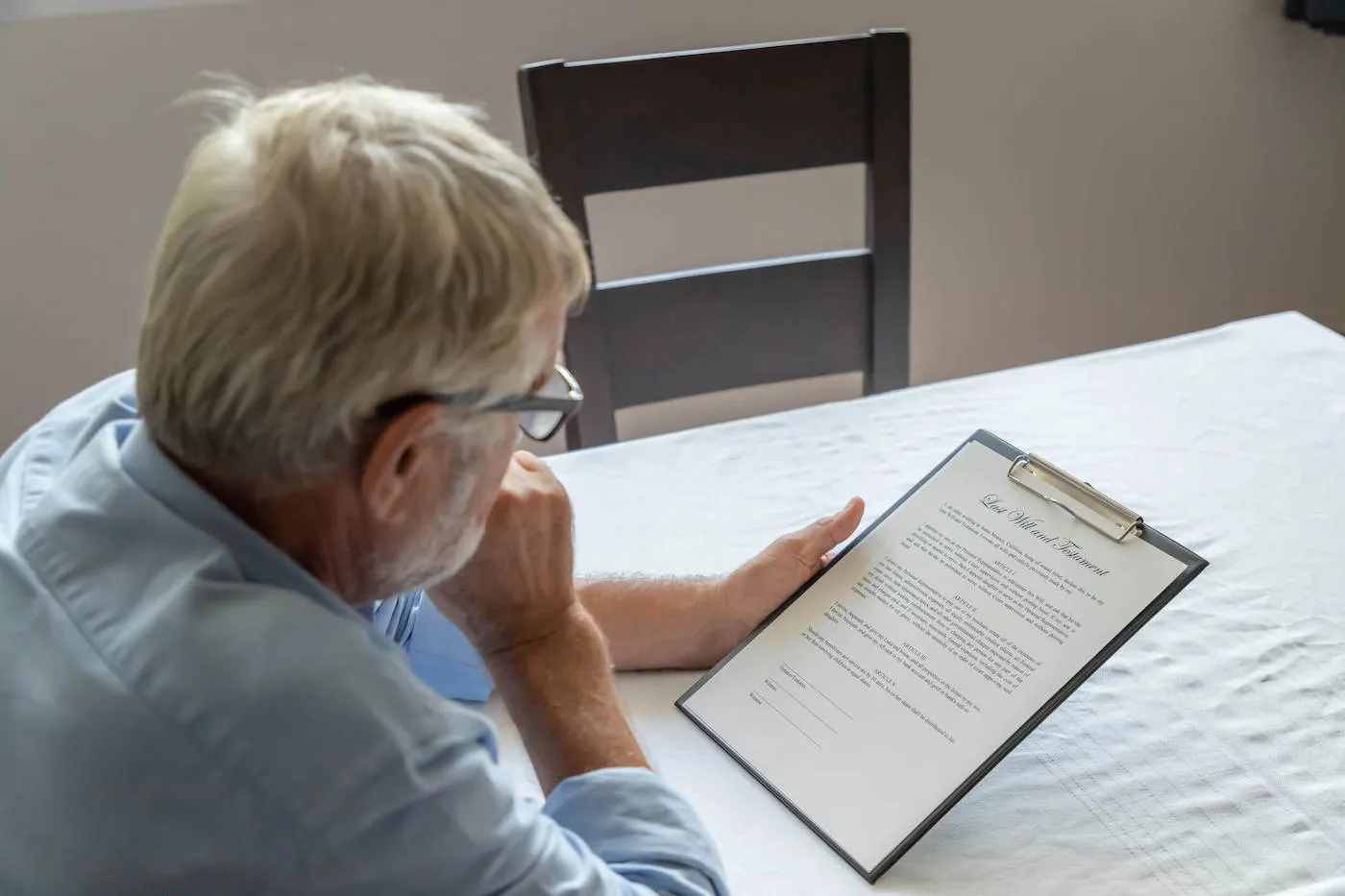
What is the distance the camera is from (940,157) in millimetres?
2061

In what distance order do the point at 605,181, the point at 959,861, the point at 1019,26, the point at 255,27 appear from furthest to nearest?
1. the point at 1019,26
2. the point at 255,27
3. the point at 605,181
4. the point at 959,861

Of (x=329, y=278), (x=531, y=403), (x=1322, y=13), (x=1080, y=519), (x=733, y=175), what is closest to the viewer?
(x=329, y=278)

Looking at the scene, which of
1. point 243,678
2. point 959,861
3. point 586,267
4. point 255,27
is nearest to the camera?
point 243,678

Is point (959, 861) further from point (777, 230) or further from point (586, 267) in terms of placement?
point (777, 230)

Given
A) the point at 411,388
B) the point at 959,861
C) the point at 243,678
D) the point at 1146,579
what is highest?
the point at 411,388

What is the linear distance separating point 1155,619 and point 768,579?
0.32 metres

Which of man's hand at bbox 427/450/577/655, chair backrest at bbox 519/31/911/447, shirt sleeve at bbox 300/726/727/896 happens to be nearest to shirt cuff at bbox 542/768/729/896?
shirt sleeve at bbox 300/726/727/896

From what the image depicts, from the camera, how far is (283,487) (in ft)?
2.02

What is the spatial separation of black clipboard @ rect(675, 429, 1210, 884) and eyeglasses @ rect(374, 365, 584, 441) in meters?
0.31

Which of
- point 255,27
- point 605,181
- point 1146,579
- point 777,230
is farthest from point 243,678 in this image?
point 777,230

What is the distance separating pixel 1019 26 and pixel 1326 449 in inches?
43.5

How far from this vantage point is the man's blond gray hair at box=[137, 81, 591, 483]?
0.55m

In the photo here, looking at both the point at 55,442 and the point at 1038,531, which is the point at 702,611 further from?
the point at 55,442

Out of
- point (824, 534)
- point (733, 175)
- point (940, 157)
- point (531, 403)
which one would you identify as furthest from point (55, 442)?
point (940, 157)
